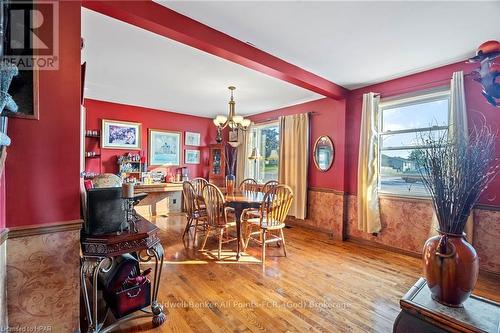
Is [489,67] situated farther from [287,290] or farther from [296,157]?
[296,157]

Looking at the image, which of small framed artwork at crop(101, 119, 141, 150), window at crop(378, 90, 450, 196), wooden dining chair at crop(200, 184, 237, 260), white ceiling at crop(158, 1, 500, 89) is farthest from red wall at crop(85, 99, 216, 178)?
window at crop(378, 90, 450, 196)

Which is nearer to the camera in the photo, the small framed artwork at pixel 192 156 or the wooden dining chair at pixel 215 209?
the wooden dining chair at pixel 215 209

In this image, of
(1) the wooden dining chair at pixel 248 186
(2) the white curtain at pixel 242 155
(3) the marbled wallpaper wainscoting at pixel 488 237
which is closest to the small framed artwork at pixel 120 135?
(2) the white curtain at pixel 242 155

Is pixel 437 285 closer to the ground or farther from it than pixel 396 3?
closer to the ground

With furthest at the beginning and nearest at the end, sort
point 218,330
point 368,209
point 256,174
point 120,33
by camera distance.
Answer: point 256,174
point 368,209
point 120,33
point 218,330

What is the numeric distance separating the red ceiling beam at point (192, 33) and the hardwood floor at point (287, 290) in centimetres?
233

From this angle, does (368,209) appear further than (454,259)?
Yes

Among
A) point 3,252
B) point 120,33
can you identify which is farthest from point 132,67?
point 3,252

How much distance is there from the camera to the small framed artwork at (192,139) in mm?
5891

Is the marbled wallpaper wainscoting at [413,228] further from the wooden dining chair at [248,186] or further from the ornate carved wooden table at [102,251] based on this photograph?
the ornate carved wooden table at [102,251]

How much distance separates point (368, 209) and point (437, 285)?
2.50m

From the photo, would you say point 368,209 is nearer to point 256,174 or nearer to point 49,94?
point 256,174

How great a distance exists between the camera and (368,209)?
348 centimetres

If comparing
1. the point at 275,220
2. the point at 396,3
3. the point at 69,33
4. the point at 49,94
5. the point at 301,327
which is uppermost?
the point at 396,3
